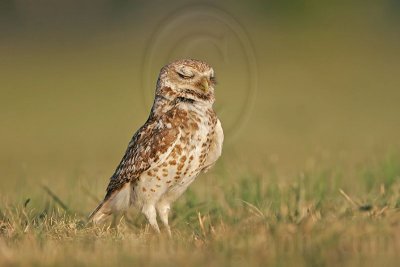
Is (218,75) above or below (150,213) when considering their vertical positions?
above

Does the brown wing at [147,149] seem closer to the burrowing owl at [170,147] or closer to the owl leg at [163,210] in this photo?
the burrowing owl at [170,147]

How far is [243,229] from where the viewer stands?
5895 mm

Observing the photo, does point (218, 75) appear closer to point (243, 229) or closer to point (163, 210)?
point (163, 210)

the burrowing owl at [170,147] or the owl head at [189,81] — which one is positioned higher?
the owl head at [189,81]

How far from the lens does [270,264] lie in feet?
16.5

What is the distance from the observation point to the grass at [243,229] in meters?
5.20

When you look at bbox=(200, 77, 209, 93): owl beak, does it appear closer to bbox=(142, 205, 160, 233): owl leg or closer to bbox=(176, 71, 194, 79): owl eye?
bbox=(176, 71, 194, 79): owl eye

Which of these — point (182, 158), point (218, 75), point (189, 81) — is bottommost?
point (182, 158)

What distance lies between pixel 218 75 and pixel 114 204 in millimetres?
18429

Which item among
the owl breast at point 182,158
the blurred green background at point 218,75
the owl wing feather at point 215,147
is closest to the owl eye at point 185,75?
the owl breast at point 182,158

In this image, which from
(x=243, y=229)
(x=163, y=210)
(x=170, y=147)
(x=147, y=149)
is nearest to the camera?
(x=243, y=229)

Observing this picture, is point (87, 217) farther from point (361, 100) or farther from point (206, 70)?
point (361, 100)

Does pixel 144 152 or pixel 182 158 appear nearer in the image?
pixel 182 158

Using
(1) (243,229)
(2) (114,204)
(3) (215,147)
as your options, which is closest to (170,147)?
(3) (215,147)
